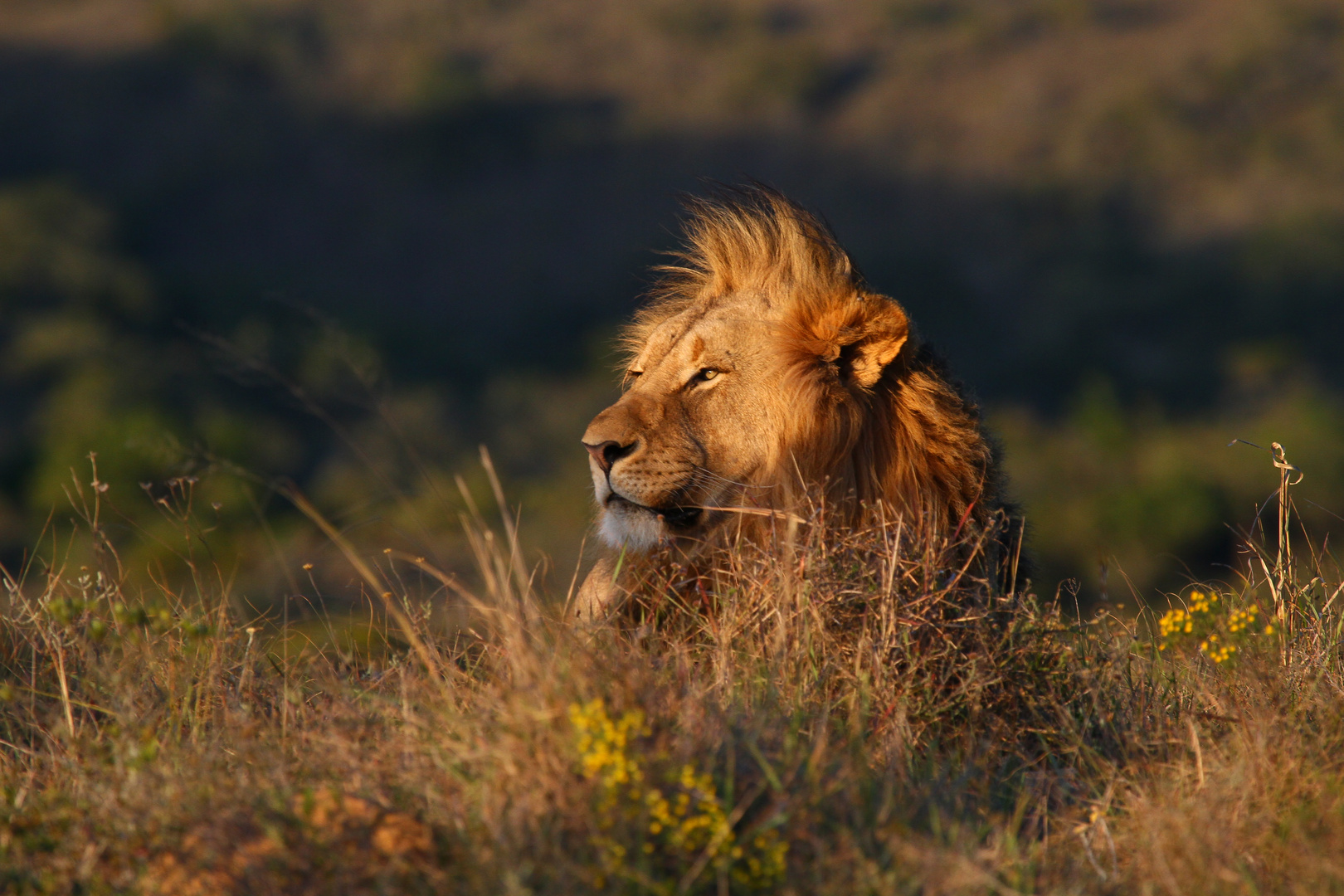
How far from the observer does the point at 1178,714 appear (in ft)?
10.5

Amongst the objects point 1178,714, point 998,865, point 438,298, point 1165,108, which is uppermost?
point 998,865

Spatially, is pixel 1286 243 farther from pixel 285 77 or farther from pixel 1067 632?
pixel 1067 632

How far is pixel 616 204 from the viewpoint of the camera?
42812 millimetres

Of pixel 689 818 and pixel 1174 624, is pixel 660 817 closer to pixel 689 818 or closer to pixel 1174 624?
pixel 689 818

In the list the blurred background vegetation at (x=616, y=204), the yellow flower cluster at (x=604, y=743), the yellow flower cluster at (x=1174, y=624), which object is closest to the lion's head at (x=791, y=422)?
the yellow flower cluster at (x=1174, y=624)

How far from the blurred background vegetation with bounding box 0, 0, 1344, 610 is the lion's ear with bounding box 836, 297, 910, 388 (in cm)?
2087

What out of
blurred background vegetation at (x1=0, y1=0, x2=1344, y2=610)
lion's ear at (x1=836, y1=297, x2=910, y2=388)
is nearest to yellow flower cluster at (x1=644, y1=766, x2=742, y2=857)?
lion's ear at (x1=836, y1=297, x2=910, y2=388)

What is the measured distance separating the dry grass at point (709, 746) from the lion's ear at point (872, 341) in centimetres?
67

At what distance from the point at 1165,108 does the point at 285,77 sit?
95.9ft

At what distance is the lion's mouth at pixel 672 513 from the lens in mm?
3869

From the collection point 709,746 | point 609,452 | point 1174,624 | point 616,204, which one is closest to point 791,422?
point 609,452

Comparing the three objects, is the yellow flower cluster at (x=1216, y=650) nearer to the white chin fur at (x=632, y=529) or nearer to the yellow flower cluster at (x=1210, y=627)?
the yellow flower cluster at (x=1210, y=627)

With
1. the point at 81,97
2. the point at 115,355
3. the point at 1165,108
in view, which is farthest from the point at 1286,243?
the point at 81,97

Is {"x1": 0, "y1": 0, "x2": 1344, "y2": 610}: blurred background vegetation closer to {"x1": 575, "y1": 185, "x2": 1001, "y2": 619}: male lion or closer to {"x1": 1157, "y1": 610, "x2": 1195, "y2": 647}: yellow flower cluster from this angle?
{"x1": 575, "y1": 185, "x2": 1001, "y2": 619}: male lion
